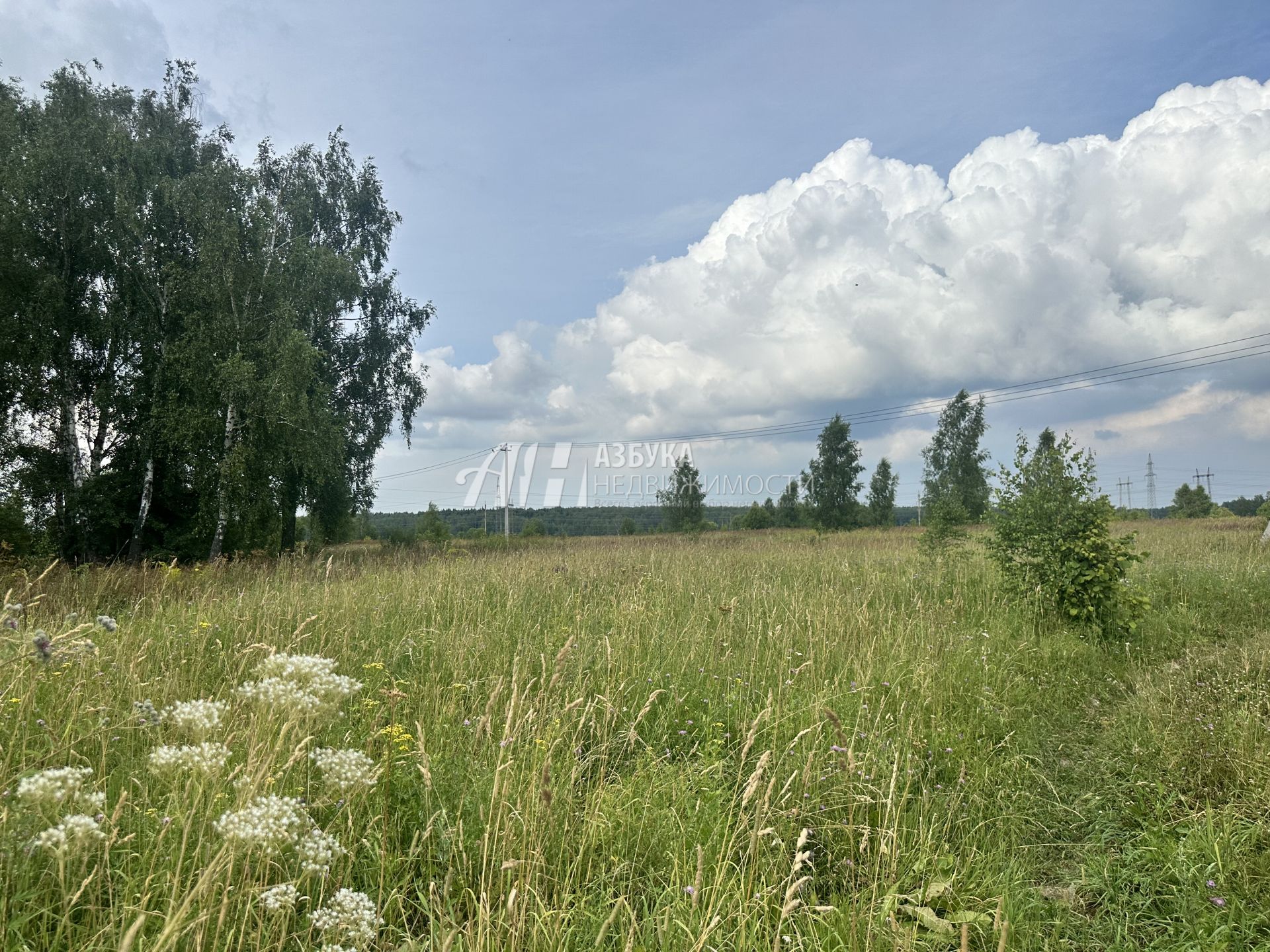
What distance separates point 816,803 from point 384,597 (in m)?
5.40

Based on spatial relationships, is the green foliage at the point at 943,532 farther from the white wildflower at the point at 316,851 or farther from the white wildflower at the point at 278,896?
the white wildflower at the point at 278,896

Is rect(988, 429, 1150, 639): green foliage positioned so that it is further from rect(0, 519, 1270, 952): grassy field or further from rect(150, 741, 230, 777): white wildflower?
rect(150, 741, 230, 777): white wildflower

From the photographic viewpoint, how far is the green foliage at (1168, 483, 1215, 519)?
5094cm

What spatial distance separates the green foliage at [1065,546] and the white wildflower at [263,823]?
8389 millimetres

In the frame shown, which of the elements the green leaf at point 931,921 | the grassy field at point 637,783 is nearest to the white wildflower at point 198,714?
the grassy field at point 637,783

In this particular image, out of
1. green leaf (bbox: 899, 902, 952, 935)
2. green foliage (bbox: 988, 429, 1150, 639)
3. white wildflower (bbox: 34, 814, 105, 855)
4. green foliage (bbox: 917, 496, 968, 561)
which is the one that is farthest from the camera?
green foliage (bbox: 917, 496, 968, 561)

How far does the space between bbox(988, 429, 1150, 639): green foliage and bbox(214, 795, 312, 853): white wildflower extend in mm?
8389

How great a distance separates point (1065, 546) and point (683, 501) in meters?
33.0

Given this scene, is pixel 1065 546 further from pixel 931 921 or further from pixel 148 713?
pixel 148 713

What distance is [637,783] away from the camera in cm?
308

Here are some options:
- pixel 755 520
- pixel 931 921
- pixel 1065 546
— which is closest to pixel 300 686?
pixel 931 921

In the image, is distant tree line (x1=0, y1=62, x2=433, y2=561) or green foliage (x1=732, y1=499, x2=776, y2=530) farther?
green foliage (x1=732, y1=499, x2=776, y2=530)

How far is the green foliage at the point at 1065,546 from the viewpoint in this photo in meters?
7.56

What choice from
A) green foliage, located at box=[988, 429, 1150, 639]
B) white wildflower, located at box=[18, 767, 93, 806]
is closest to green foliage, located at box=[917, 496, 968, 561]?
green foliage, located at box=[988, 429, 1150, 639]
